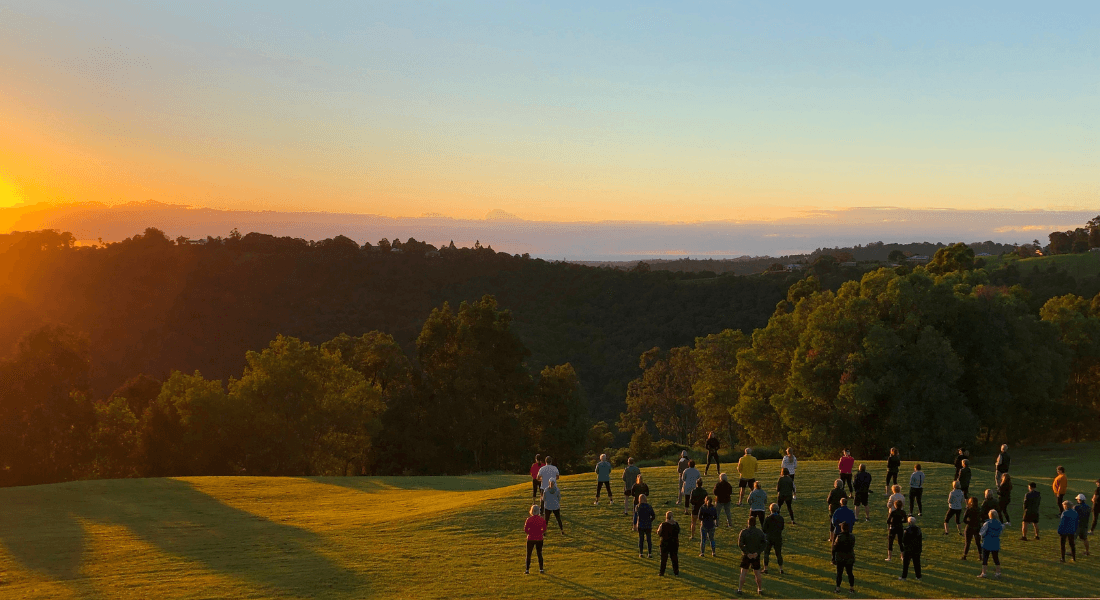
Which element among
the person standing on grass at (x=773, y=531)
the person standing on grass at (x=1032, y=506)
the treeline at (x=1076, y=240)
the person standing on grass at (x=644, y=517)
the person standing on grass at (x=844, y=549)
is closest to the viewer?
the person standing on grass at (x=844, y=549)

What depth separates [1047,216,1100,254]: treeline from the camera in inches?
6156

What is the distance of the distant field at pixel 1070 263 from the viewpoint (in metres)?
127

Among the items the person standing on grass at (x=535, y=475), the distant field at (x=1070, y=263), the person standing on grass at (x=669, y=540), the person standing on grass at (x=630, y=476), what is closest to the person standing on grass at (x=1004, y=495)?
the person standing on grass at (x=630, y=476)

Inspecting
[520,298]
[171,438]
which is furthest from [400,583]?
[520,298]

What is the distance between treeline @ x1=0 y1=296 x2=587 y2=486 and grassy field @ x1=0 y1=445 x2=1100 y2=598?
60.6ft

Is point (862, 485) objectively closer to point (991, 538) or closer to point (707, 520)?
point (991, 538)

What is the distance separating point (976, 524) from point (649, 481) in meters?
12.7

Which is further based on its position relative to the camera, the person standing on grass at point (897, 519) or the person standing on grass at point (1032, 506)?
the person standing on grass at point (1032, 506)

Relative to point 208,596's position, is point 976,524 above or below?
above

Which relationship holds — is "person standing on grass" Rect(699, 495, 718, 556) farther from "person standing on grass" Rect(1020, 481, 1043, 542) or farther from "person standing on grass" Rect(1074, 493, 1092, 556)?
"person standing on grass" Rect(1074, 493, 1092, 556)

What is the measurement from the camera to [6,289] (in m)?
118

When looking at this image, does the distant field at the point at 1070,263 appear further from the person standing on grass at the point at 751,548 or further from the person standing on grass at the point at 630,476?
the person standing on grass at the point at 751,548

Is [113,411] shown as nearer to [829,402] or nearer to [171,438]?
[171,438]

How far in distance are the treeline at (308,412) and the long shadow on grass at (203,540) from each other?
19.0 metres
